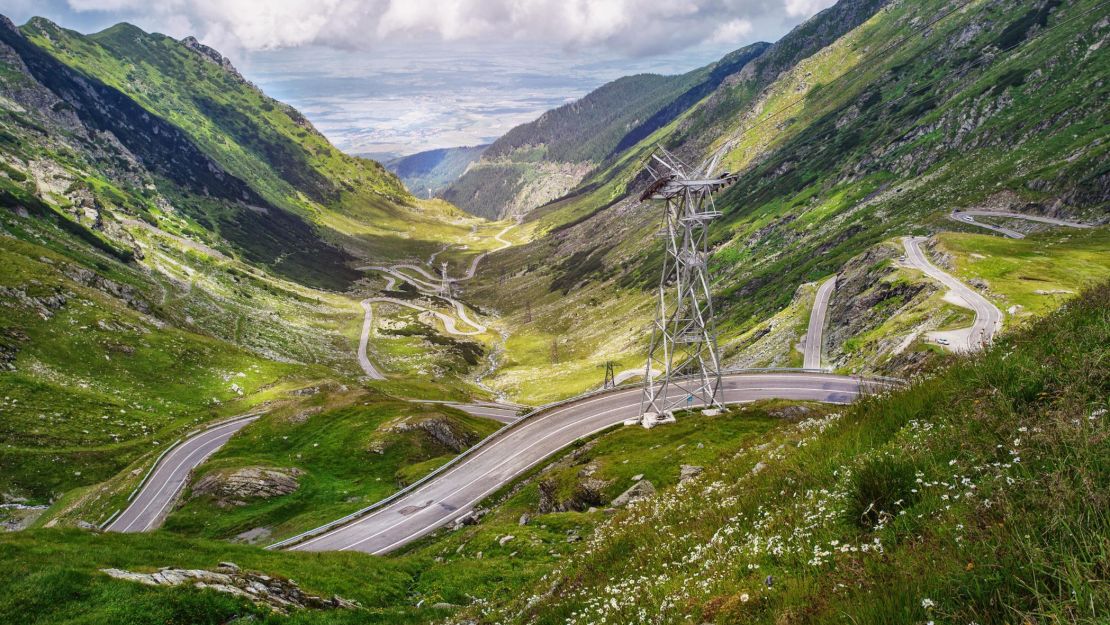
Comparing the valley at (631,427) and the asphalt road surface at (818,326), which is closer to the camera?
the valley at (631,427)

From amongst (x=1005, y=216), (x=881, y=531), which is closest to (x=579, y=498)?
(x=881, y=531)

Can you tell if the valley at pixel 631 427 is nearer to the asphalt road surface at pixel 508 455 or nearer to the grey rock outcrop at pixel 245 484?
the grey rock outcrop at pixel 245 484

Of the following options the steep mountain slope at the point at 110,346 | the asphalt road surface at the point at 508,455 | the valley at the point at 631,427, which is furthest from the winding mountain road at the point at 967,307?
the steep mountain slope at the point at 110,346

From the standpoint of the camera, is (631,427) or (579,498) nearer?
(579,498)

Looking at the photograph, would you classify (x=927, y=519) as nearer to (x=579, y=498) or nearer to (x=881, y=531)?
(x=881, y=531)

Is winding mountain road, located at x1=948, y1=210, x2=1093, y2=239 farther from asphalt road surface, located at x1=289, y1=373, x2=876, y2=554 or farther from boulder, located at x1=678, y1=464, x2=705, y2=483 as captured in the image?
boulder, located at x1=678, y1=464, x2=705, y2=483

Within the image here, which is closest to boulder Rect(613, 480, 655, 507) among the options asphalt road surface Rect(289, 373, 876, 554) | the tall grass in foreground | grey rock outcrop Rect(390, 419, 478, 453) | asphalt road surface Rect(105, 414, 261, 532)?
asphalt road surface Rect(289, 373, 876, 554)

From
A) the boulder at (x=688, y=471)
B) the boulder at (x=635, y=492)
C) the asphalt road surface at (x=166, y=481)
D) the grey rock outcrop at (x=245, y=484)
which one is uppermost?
the boulder at (x=688, y=471)
